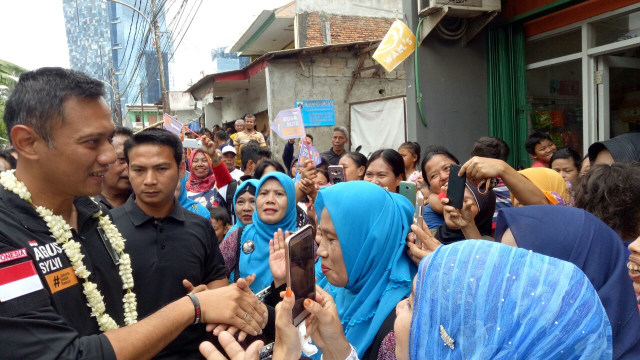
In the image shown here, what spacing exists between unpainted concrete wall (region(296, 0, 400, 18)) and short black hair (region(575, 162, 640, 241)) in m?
14.0

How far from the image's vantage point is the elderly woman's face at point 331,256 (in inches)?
86.3

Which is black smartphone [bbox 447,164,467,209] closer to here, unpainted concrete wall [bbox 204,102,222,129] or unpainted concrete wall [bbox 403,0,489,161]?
unpainted concrete wall [bbox 403,0,489,161]

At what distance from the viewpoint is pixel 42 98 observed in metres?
1.56

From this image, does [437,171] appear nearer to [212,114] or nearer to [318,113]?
[318,113]

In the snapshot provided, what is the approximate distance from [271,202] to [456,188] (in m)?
1.44

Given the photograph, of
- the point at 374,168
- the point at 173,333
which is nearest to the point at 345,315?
the point at 173,333

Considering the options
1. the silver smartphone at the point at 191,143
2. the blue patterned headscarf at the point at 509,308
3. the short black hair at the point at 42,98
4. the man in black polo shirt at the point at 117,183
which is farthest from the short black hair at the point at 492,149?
the short black hair at the point at 42,98

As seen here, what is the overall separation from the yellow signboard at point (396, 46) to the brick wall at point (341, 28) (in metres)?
8.77

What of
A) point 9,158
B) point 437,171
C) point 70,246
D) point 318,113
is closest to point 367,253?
point 70,246

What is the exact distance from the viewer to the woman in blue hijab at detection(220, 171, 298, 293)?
10.6ft

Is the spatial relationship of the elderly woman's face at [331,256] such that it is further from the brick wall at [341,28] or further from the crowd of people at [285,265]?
the brick wall at [341,28]

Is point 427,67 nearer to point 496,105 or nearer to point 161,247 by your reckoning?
point 496,105

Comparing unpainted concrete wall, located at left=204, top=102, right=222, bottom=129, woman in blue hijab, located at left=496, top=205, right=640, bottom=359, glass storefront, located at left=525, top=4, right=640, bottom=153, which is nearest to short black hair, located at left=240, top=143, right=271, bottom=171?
glass storefront, located at left=525, top=4, right=640, bottom=153

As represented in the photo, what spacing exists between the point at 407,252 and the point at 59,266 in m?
1.48
